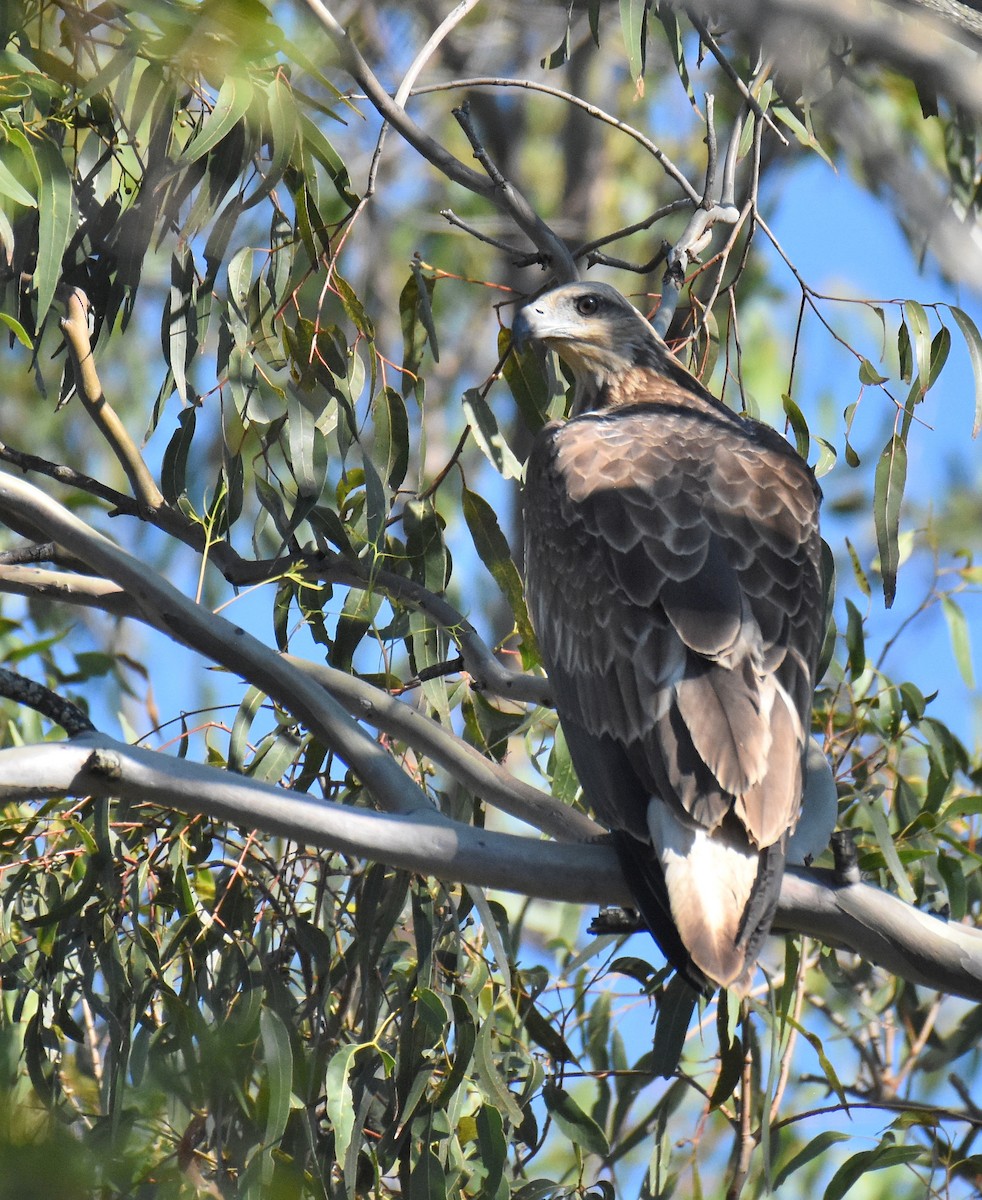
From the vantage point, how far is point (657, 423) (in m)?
3.27

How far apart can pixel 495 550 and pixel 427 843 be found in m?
1.19

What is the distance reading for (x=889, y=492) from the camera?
3.05 metres

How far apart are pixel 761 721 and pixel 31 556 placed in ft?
4.47

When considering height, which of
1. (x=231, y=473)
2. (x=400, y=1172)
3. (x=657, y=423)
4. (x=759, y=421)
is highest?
(x=759, y=421)

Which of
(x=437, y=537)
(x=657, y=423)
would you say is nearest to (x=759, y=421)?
(x=657, y=423)

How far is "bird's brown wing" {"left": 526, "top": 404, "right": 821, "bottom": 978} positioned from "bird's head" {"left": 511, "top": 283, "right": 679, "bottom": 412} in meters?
0.35

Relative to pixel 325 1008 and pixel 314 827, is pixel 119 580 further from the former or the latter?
pixel 325 1008

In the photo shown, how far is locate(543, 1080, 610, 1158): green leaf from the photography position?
9.70 feet

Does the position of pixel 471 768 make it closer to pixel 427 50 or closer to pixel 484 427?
pixel 484 427

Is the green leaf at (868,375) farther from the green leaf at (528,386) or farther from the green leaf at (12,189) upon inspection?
the green leaf at (12,189)

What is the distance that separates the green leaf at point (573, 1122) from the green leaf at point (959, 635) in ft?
5.85

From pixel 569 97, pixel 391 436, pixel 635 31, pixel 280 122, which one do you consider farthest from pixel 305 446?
pixel 635 31

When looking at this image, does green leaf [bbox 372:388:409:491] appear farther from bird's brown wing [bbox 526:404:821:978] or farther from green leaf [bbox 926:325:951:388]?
green leaf [bbox 926:325:951:388]

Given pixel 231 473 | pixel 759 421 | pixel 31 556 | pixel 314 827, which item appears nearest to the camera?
pixel 314 827
